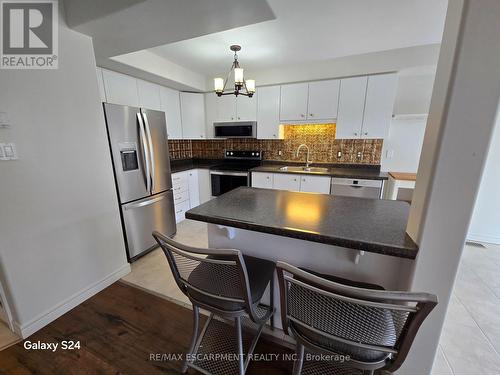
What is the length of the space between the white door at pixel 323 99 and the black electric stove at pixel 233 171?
1212 mm

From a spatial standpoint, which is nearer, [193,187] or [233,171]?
[233,171]

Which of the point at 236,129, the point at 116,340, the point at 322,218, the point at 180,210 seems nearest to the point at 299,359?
the point at 322,218

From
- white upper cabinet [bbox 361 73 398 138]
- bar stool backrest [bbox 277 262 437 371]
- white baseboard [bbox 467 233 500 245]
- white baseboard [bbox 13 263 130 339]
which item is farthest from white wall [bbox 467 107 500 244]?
white baseboard [bbox 13 263 130 339]

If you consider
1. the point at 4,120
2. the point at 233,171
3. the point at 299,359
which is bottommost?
the point at 299,359

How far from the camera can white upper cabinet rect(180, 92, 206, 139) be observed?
3770mm

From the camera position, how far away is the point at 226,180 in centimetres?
380

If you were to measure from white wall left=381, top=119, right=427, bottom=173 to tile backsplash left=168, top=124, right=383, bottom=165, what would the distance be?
142 millimetres

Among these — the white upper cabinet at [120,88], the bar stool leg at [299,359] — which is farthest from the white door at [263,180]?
the bar stool leg at [299,359]

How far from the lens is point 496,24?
72 cm

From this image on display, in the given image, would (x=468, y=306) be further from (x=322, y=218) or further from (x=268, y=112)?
(x=268, y=112)

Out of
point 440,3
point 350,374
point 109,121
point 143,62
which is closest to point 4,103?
point 109,121

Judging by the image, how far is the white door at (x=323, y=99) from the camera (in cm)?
310

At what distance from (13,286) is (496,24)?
290 cm

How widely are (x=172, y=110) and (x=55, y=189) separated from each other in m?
2.34
